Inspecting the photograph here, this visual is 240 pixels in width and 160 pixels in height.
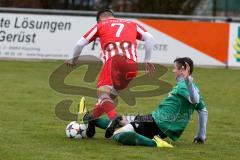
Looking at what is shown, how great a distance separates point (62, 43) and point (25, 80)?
17.5ft

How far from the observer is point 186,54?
2373 cm

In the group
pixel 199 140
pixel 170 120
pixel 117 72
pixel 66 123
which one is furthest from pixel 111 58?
pixel 66 123

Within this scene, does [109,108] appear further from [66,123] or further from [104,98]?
[66,123]

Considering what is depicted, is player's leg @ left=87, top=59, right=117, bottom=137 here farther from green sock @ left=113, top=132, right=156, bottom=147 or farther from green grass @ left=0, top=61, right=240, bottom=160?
green sock @ left=113, top=132, right=156, bottom=147

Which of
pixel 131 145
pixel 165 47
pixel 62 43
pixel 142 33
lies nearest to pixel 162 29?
pixel 165 47

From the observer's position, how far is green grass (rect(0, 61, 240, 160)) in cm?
870

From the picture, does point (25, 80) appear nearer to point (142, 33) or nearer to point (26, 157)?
point (142, 33)

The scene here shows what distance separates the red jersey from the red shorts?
0.07 meters

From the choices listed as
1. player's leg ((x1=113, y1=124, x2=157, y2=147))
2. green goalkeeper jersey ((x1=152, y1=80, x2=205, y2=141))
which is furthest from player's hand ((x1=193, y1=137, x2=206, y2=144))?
player's leg ((x1=113, y1=124, x2=157, y2=147))

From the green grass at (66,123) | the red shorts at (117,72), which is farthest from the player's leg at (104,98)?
the green grass at (66,123)

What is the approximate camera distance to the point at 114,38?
33.9ft

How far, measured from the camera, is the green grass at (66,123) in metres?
8.70

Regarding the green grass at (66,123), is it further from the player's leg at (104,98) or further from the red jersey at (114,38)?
the red jersey at (114,38)

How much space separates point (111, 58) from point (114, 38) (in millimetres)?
325
